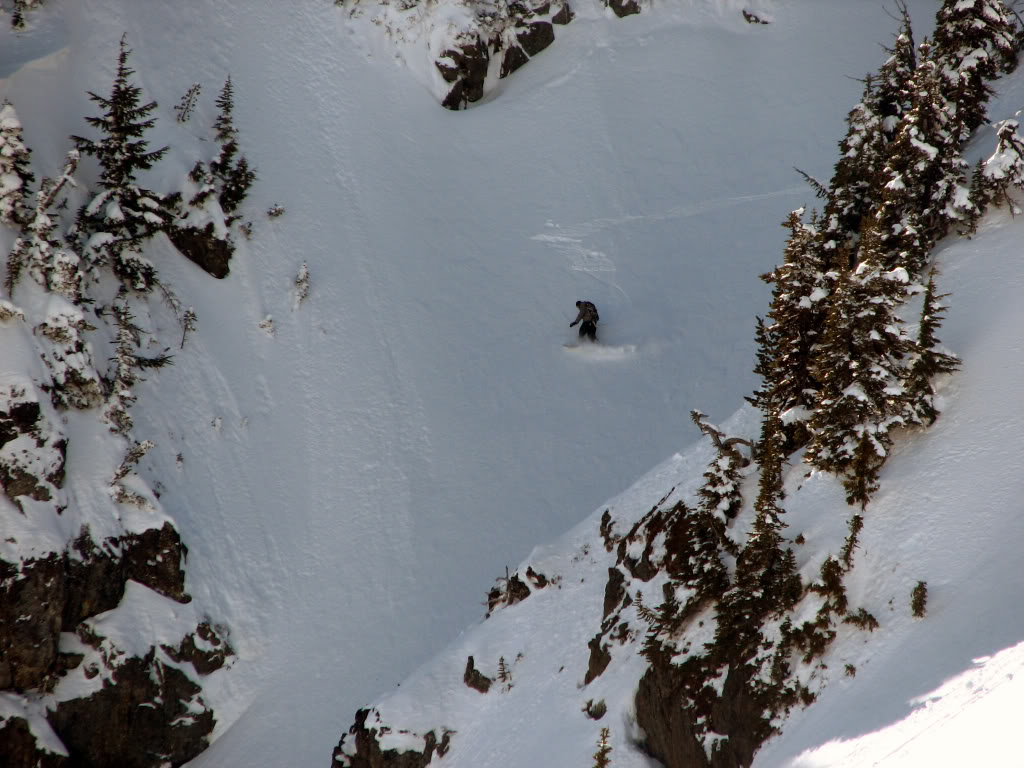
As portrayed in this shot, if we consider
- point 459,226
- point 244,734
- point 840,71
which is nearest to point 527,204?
point 459,226

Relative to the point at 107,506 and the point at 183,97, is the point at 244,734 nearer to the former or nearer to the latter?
the point at 107,506

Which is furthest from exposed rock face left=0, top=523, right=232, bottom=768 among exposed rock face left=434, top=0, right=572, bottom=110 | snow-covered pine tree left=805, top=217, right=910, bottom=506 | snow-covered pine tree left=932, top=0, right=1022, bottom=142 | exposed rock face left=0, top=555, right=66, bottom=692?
exposed rock face left=434, top=0, right=572, bottom=110

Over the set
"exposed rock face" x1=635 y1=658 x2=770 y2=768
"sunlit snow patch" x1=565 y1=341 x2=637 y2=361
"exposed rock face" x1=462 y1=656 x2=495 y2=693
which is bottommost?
"exposed rock face" x1=462 y1=656 x2=495 y2=693

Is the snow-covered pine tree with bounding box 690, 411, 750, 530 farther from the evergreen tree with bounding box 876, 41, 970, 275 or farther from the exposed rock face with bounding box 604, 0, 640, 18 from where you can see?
the exposed rock face with bounding box 604, 0, 640, 18

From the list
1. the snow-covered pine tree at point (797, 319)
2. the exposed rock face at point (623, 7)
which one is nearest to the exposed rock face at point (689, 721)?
the snow-covered pine tree at point (797, 319)

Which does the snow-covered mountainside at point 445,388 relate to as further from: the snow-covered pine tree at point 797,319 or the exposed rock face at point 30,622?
the snow-covered pine tree at point 797,319
